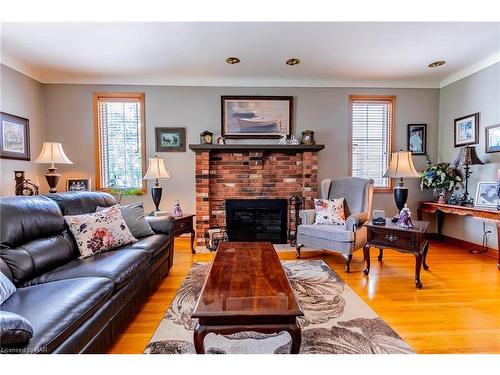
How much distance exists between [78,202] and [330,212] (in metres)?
2.83

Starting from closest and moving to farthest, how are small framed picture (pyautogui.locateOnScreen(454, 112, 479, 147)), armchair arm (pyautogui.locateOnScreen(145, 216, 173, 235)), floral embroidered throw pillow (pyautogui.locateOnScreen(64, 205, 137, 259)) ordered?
1. floral embroidered throw pillow (pyautogui.locateOnScreen(64, 205, 137, 259))
2. armchair arm (pyautogui.locateOnScreen(145, 216, 173, 235))
3. small framed picture (pyautogui.locateOnScreen(454, 112, 479, 147))

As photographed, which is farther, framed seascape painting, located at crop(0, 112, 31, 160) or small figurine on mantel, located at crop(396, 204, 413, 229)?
framed seascape painting, located at crop(0, 112, 31, 160)

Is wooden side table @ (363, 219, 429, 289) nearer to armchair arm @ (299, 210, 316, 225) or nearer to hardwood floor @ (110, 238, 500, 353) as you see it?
hardwood floor @ (110, 238, 500, 353)

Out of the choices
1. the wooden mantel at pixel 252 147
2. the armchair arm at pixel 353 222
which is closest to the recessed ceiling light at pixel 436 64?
the wooden mantel at pixel 252 147

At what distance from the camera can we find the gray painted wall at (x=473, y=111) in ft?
11.1

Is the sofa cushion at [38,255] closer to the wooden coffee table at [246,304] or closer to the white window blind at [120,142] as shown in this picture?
the wooden coffee table at [246,304]

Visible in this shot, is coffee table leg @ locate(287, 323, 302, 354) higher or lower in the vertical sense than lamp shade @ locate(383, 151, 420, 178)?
lower

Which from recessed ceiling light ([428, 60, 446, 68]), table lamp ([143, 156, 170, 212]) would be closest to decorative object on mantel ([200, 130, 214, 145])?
table lamp ([143, 156, 170, 212])

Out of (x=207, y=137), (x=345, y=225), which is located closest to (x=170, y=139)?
(x=207, y=137)

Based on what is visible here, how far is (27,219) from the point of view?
68.6 inches

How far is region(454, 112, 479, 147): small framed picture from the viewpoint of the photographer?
143 inches

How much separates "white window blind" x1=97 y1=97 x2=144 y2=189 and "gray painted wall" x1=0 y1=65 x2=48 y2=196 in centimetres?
83

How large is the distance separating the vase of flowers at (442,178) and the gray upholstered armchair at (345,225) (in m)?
1.20
